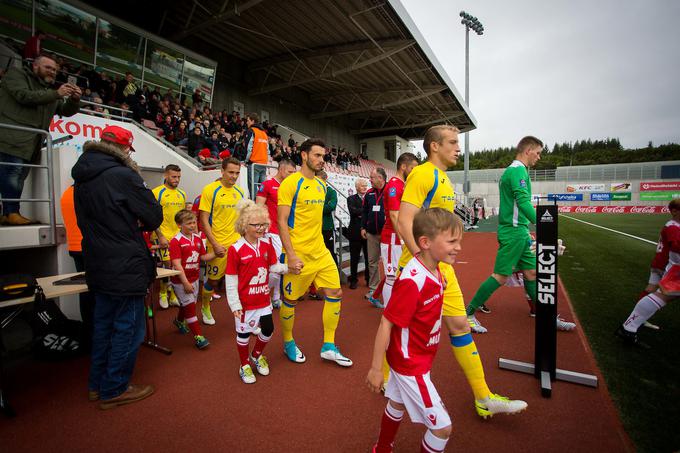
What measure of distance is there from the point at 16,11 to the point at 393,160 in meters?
28.8

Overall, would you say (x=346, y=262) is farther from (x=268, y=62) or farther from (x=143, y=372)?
(x=268, y=62)

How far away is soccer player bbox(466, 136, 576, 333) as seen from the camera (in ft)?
12.0

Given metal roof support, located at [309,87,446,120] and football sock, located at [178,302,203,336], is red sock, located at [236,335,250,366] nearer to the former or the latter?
football sock, located at [178,302,203,336]

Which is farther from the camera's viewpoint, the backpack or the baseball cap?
the backpack

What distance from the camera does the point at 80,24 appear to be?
1241cm

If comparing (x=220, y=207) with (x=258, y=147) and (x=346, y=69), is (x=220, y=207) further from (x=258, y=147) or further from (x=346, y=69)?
(x=346, y=69)

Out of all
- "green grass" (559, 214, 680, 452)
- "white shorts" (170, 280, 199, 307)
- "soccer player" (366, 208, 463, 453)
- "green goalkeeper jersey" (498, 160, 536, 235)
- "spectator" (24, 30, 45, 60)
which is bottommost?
"green grass" (559, 214, 680, 452)

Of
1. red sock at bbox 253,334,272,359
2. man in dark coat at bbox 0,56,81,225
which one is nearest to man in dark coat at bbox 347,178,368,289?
red sock at bbox 253,334,272,359

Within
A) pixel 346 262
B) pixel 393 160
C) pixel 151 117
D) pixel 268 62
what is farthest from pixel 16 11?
pixel 393 160

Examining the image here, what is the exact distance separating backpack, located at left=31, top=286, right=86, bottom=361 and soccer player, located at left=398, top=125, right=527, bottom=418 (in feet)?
11.9

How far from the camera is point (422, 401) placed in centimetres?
167

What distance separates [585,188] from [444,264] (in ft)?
174

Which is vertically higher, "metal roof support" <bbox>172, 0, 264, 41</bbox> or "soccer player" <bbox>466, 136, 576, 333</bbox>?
"metal roof support" <bbox>172, 0, 264, 41</bbox>

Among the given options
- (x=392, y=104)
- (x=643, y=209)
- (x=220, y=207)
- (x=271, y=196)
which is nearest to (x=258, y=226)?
(x=220, y=207)
